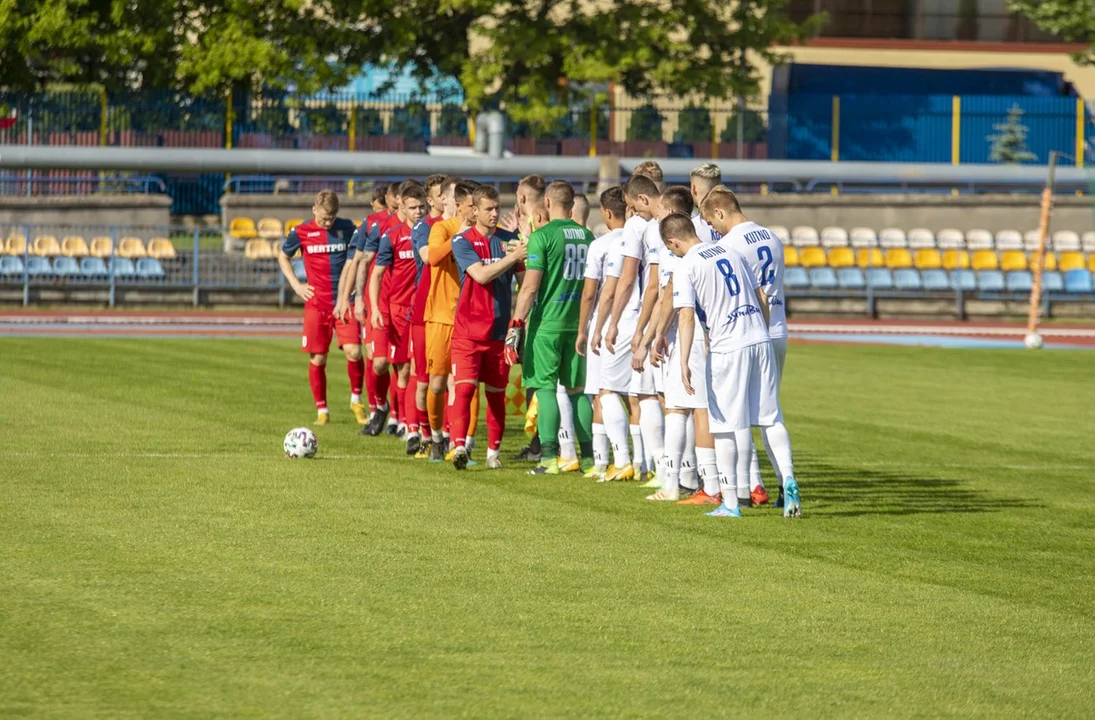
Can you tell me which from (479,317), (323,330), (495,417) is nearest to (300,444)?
(495,417)

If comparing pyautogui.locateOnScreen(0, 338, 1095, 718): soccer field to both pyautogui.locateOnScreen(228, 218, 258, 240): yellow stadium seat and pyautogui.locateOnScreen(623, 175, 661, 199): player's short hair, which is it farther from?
pyautogui.locateOnScreen(228, 218, 258, 240): yellow stadium seat

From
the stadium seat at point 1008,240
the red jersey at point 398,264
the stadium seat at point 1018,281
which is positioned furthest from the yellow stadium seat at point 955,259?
the red jersey at point 398,264

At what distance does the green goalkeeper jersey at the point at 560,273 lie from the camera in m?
11.9

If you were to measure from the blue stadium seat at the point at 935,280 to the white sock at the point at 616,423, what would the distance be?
77.4 ft

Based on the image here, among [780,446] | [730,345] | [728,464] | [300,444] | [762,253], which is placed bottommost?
[300,444]

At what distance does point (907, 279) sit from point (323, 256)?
21.5 m

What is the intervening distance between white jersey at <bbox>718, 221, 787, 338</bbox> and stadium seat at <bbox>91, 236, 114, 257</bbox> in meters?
24.4

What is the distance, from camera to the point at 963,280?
3478 cm

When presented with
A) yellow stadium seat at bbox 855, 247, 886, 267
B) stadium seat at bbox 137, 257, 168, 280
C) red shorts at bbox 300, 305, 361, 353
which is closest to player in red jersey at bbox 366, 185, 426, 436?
red shorts at bbox 300, 305, 361, 353

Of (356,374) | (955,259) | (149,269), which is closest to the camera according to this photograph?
(356,374)

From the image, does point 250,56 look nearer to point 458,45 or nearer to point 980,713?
point 458,45

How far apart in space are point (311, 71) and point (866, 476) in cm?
2960

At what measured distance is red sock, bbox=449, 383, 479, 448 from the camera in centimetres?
1214

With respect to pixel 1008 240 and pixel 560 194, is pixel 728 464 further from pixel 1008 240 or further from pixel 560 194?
pixel 1008 240
